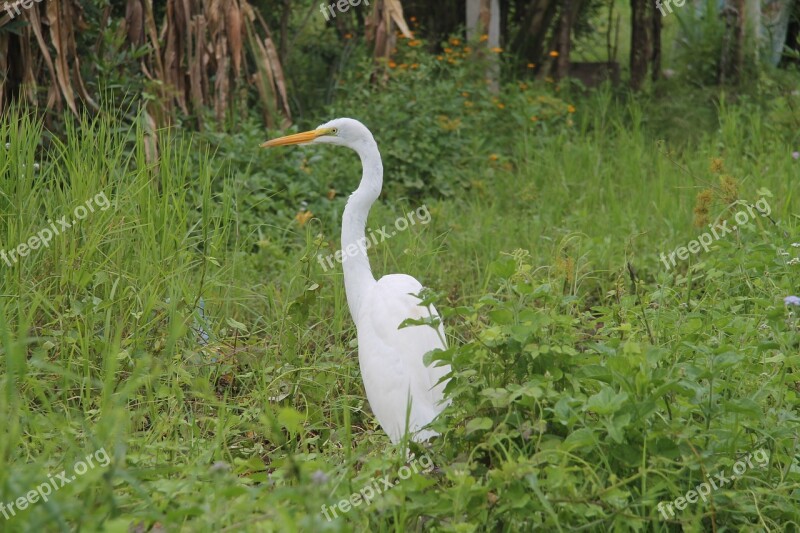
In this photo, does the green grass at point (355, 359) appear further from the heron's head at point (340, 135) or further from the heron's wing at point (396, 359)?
the heron's head at point (340, 135)

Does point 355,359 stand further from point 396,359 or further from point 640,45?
point 640,45

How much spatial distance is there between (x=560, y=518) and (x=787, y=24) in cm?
838

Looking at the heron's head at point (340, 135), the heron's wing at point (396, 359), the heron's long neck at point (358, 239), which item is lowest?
the heron's wing at point (396, 359)

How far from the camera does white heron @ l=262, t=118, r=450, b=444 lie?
3.11 m

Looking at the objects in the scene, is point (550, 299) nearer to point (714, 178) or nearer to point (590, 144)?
point (714, 178)

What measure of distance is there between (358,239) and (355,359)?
623 millimetres

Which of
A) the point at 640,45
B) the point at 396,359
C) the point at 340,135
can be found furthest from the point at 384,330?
the point at 640,45

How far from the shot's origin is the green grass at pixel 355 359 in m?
2.23

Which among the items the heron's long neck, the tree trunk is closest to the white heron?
the heron's long neck

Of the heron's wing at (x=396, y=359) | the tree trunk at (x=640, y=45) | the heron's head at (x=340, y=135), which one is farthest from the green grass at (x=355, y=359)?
the tree trunk at (x=640, y=45)

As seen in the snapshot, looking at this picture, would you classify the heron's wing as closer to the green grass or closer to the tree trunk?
the green grass

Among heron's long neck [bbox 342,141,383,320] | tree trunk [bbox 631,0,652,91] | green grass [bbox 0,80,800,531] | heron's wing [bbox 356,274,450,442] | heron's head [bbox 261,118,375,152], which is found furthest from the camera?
tree trunk [bbox 631,0,652,91]

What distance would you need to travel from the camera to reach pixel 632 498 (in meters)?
2.32

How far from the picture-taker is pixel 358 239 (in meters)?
3.70
